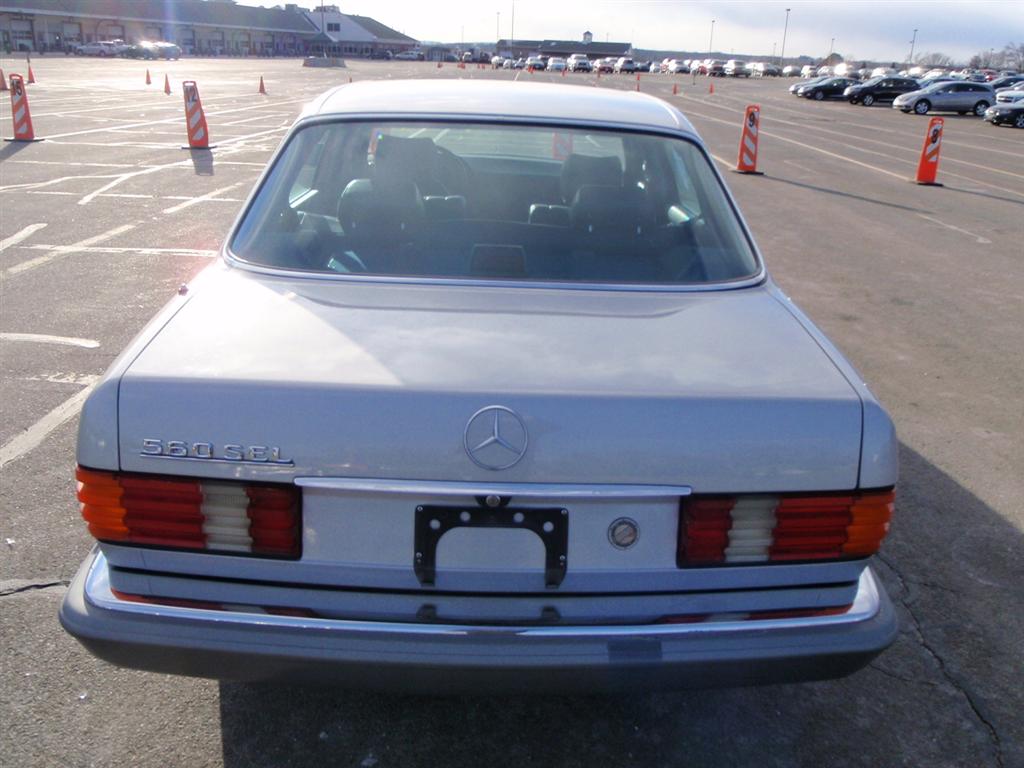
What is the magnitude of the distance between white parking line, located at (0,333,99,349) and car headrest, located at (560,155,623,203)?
3701mm

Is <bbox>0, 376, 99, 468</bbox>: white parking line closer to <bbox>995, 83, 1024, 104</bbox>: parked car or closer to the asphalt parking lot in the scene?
the asphalt parking lot

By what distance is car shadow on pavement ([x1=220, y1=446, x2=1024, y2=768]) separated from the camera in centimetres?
268

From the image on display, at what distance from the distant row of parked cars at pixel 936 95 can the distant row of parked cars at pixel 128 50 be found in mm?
48691

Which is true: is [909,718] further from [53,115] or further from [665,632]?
[53,115]

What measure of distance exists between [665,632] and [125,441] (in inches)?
52.8

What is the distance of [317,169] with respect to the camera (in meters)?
3.71

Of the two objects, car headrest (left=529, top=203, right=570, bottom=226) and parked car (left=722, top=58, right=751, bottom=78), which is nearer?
car headrest (left=529, top=203, right=570, bottom=226)

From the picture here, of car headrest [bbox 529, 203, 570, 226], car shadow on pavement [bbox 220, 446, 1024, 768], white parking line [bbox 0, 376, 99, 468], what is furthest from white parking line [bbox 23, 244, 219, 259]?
car shadow on pavement [bbox 220, 446, 1024, 768]

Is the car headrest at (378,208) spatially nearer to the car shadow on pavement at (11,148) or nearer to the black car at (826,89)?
the car shadow on pavement at (11,148)

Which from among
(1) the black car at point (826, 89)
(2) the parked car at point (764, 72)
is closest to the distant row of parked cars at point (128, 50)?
(1) the black car at point (826, 89)

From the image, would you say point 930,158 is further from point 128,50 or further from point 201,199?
point 128,50

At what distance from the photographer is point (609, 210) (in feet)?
11.2

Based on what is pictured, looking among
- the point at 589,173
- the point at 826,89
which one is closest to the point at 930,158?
the point at 589,173

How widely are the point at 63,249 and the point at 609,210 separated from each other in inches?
277
